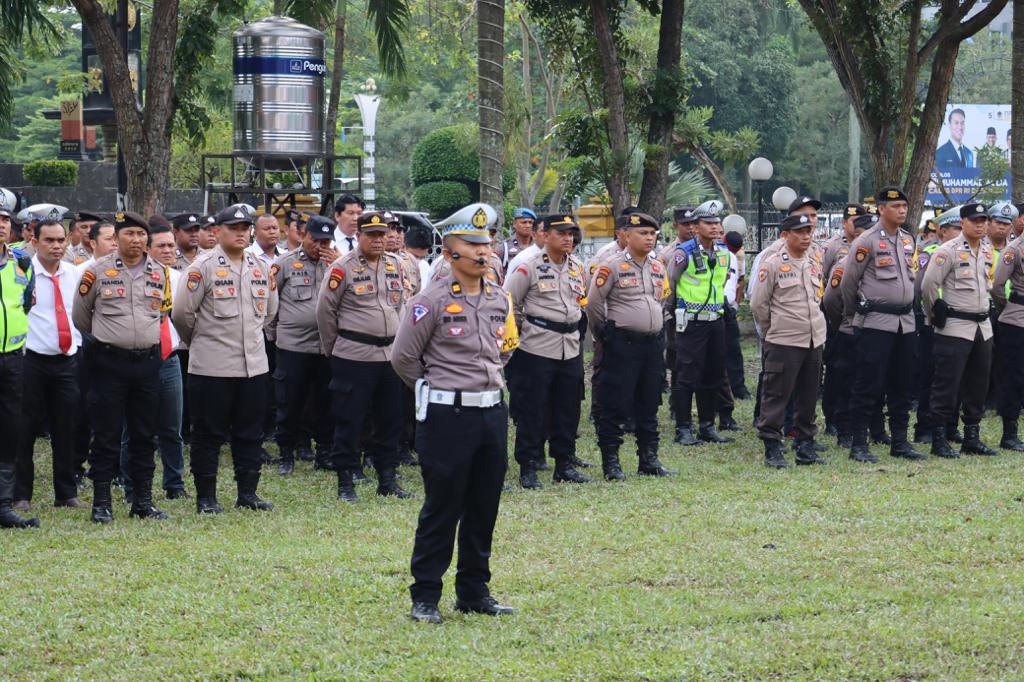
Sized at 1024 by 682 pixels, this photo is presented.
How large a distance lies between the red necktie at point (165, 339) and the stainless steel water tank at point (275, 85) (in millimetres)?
8905

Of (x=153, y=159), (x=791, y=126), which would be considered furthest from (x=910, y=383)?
(x=791, y=126)

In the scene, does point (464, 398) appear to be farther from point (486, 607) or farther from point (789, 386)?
point (789, 386)

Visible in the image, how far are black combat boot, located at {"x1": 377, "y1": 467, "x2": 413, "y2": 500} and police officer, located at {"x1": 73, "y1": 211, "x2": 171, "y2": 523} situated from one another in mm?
1689

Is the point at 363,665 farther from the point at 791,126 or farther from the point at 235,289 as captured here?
the point at 791,126

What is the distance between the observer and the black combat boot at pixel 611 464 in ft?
36.9

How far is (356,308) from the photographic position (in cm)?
1036

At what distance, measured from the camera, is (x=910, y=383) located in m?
12.0

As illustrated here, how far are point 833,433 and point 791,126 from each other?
40110 millimetres

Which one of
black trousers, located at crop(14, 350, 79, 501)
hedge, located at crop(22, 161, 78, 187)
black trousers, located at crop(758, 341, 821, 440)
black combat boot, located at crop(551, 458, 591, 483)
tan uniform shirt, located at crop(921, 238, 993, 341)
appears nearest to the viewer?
black trousers, located at crop(14, 350, 79, 501)

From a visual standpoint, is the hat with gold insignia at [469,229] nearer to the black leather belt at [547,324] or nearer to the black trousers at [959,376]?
the black leather belt at [547,324]

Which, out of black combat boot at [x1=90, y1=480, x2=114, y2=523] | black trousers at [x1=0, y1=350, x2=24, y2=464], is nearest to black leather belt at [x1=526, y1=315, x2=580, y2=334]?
black combat boot at [x1=90, y1=480, x2=114, y2=523]

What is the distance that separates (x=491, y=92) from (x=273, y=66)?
5.14 m

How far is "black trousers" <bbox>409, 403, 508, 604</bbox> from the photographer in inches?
272

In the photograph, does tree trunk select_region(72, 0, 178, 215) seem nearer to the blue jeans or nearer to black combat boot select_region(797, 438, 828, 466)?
the blue jeans
